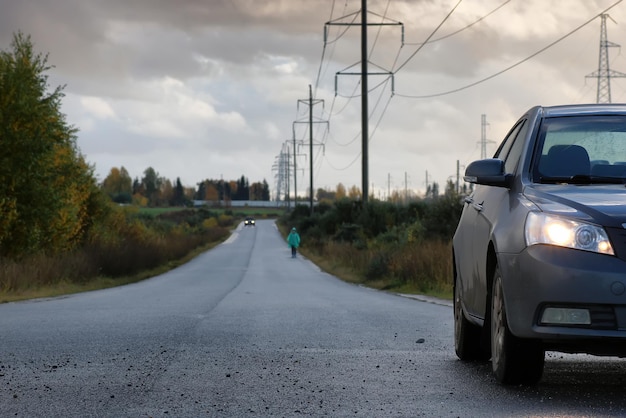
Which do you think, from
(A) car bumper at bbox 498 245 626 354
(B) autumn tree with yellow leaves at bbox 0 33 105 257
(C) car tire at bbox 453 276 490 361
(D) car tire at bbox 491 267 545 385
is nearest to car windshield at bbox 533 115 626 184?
(D) car tire at bbox 491 267 545 385

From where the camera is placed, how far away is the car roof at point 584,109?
8.09 m

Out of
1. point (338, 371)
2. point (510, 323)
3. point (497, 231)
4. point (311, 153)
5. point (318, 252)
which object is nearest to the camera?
point (510, 323)

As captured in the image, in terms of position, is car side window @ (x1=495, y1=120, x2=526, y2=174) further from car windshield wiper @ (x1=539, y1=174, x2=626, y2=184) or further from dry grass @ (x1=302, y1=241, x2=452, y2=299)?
dry grass @ (x1=302, y1=241, x2=452, y2=299)

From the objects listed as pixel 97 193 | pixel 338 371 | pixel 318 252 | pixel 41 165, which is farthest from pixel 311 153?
pixel 338 371

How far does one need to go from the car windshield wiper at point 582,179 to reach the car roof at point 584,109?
0.72m

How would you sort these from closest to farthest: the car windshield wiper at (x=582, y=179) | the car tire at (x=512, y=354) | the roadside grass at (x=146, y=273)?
1. the car tire at (x=512, y=354)
2. the car windshield wiper at (x=582, y=179)
3. the roadside grass at (x=146, y=273)

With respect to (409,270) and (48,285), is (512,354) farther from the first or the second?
(48,285)

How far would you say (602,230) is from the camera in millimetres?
6469

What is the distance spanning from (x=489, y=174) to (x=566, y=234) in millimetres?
1241

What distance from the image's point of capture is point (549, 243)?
654 cm

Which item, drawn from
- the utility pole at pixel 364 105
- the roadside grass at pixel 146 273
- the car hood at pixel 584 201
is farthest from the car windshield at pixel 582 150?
the utility pole at pixel 364 105

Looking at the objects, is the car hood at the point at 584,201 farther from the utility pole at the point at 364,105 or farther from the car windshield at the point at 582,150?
the utility pole at the point at 364,105

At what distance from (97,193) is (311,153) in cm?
4452

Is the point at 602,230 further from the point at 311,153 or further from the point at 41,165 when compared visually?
the point at 311,153
